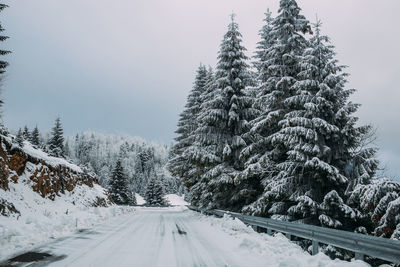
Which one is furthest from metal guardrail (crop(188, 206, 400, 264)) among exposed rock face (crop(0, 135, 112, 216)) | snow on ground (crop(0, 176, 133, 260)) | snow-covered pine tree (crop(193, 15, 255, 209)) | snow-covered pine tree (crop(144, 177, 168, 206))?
snow-covered pine tree (crop(144, 177, 168, 206))

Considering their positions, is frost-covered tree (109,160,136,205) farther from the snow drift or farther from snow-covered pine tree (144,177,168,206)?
the snow drift

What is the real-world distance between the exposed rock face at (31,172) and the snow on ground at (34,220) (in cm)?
42

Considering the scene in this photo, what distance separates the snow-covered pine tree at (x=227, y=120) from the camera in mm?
19844

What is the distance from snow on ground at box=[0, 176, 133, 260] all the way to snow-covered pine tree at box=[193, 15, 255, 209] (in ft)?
24.9

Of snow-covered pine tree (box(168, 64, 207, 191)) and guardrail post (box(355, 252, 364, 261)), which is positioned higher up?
Answer: snow-covered pine tree (box(168, 64, 207, 191))

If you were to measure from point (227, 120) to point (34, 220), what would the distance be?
44.8ft

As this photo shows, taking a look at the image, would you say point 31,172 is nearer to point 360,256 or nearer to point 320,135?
point 320,135

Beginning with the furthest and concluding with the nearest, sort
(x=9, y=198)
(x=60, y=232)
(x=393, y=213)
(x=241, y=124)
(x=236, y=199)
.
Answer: (x=241, y=124)
(x=236, y=199)
(x=9, y=198)
(x=60, y=232)
(x=393, y=213)

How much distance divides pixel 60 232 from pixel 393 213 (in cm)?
1044

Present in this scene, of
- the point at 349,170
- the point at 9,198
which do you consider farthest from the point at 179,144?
the point at 349,170

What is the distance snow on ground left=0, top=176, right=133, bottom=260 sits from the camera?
8.33 m

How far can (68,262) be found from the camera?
642 cm

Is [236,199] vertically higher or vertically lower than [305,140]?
lower

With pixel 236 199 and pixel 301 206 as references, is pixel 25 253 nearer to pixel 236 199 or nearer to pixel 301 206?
pixel 301 206
